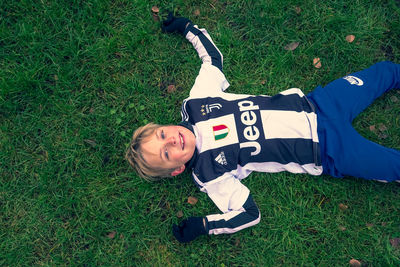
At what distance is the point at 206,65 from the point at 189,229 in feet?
6.64

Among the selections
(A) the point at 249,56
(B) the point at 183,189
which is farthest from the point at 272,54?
(B) the point at 183,189

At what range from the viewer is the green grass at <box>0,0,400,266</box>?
11.5ft

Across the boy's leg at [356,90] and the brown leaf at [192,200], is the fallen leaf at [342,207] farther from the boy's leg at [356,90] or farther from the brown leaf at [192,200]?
the brown leaf at [192,200]

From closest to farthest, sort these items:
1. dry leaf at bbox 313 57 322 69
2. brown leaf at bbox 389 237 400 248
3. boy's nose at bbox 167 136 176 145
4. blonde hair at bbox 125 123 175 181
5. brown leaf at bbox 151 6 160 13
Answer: boy's nose at bbox 167 136 176 145, blonde hair at bbox 125 123 175 181, brown leaf at bbox 389 237 400 248, dry leaf at bbox 313 57 322 69, brown leaf at bbox 151 6 160 13

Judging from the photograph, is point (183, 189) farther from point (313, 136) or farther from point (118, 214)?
point (313, 136)

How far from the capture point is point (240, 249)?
3.52 metres

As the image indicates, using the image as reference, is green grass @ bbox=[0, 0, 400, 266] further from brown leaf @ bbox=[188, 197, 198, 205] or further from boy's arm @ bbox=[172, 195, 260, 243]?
boy's arm @ bbox=[172, 195, 260, 243]

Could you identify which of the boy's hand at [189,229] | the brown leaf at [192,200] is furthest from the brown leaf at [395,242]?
the brown leaf at [192,200]

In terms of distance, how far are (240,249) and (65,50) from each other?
11.6ft

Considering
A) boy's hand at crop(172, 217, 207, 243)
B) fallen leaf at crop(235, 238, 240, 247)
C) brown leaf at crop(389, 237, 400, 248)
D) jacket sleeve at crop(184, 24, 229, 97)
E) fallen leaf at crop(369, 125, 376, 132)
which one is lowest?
fallen leaf at crop(235, 238, 240, 247)

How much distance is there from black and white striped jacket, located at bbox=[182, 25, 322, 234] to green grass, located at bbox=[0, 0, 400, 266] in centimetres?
35

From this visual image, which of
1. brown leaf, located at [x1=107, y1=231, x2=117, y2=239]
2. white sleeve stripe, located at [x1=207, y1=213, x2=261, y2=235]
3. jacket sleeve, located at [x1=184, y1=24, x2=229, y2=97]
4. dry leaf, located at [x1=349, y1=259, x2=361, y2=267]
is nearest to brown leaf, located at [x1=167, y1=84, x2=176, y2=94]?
jacket sleeve, located at [x1=184, y1=24, x2=229, y2=97]

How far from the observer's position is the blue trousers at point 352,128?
3.07 metres

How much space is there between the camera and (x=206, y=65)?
11.4ft
